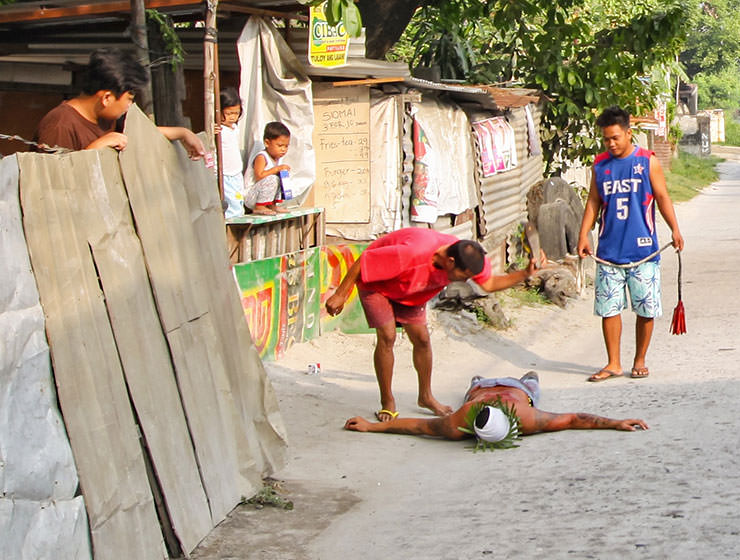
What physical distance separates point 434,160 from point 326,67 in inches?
97.6

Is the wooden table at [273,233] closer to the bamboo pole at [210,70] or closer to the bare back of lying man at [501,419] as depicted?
the bamboo pole at [210,70]

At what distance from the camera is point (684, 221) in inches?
883

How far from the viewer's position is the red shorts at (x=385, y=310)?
6562 mm

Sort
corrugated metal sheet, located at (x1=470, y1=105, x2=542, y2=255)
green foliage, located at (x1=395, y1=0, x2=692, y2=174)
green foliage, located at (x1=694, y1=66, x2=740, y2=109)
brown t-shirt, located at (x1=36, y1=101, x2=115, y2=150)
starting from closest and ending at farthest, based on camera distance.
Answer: brown t-shirt, located at (x1=36, y1=101, x2=115, y2=150), corrugated metal sheet, located at (x1=470, y1=105, x2=542, y2=255), green foliage, located at (x1=395, y1=0, x2=692, y2=174), green foliage, located at (x1=694, y1=66, x2=740, y2=109)

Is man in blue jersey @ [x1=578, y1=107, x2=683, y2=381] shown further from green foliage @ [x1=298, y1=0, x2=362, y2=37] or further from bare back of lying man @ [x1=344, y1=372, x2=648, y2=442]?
green foliage @ [x1=298, y1=0, x2=362, y2=37]

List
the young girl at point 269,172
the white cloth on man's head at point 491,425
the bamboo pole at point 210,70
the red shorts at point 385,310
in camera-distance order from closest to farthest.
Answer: the white cloth on man's head at point 491,425
the red shorts at point 385,310
the bamboo pole at point 210,70
the young girl at point 269,172

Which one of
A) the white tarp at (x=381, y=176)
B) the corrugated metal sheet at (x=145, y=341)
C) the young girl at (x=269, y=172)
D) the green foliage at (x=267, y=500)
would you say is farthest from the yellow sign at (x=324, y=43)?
the green foliage at (x=267, y=500)

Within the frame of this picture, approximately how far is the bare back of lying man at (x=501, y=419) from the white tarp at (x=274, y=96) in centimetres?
292

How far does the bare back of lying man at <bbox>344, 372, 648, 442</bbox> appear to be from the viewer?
593cm

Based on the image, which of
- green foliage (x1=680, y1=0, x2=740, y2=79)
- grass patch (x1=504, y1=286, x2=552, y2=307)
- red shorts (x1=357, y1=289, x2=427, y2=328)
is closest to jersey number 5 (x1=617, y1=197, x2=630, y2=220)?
red shorts (x1=357, y1=289, x2=427, y2=328)

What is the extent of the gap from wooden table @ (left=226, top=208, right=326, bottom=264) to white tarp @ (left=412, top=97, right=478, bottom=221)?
1990mm

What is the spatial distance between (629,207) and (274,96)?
304 cm

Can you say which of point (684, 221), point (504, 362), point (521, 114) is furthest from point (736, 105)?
point (504, 362)

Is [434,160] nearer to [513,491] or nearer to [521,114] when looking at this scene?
[521,114]
